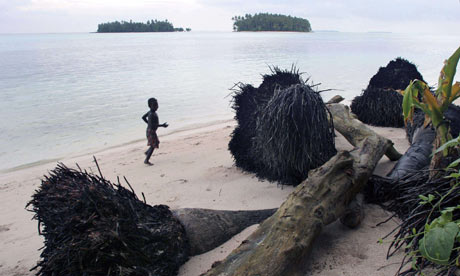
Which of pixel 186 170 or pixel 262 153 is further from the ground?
pixel 262 153

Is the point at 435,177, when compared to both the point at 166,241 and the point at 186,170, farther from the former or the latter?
the point at 186,170

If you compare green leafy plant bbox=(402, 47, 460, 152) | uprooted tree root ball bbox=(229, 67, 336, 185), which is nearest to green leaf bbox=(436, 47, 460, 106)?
green leafy plant bbox=(402, 47, 460, 152)

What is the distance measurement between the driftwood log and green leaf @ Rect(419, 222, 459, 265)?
32.5 inches

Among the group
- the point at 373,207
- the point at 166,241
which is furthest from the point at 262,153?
the point at 166,241

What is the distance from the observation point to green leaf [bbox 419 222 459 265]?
85.3 inches

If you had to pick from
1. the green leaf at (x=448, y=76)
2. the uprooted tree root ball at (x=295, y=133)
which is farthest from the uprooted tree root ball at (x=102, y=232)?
the green leaf at (x=448, y=76)

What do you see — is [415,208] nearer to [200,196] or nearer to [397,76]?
[200,196]

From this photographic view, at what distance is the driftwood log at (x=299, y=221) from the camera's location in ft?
8.48

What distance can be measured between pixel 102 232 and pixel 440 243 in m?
2.14

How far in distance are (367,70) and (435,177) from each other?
2331 cm

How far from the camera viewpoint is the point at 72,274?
2.61 metres

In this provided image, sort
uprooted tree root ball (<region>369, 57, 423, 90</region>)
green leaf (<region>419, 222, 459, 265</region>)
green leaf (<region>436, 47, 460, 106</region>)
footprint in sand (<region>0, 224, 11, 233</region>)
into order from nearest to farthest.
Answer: green leaf (<region>419, 222, 459, 265</region>) → green leaf (<region>436, 47, 460, 106</region>) → footprint in sand (<region>0, 224, 11, 233</region>) → uprooted tree root ball (<region>369, 57, 423, 90</region>)

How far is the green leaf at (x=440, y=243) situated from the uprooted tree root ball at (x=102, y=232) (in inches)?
73.1

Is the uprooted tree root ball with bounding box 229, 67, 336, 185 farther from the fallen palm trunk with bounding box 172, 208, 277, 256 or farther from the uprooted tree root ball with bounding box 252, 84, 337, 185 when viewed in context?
the fallen palm trunk with bounding box 172, 208, 277, 256
